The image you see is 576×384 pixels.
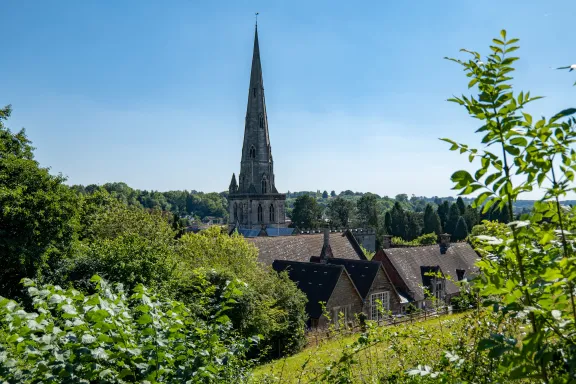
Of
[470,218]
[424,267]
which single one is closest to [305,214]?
[470,218]

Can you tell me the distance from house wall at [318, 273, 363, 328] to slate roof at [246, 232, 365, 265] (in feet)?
26.7

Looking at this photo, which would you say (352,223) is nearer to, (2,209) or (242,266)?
(242,266)

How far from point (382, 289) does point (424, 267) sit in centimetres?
598

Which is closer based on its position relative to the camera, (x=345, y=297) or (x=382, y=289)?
(x=345, y=297)

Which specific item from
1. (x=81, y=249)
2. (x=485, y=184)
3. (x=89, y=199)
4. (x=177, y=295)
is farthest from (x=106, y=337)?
(x=89, y=199)

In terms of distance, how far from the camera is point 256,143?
68375mm

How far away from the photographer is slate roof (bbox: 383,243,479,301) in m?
31.3

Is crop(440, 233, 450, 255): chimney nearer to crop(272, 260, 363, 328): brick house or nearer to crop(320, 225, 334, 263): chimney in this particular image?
crop(320, 225, 334, 263): chimney

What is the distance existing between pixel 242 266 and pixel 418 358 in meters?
18.4

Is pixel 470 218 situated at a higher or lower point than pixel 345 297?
higher

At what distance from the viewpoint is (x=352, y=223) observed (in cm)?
11025

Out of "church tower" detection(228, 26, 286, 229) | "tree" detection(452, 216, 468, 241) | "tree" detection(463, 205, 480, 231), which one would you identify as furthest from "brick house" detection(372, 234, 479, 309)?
"tree" detection(463, 205, 480, 231)

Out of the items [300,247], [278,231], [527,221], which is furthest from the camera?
[278,231]

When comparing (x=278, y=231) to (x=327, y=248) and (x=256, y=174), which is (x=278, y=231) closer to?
(x=256, y=174)
